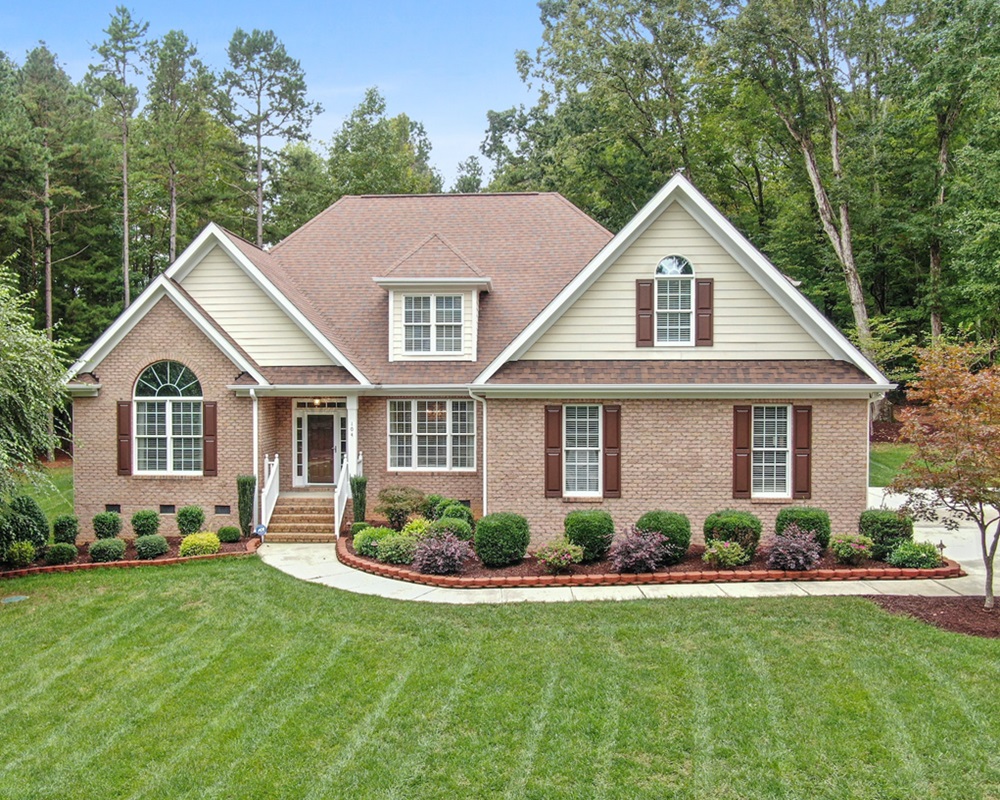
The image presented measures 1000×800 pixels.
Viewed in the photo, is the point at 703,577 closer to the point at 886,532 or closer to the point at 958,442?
the point at 886,532

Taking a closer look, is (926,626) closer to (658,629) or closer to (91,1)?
(658,629)

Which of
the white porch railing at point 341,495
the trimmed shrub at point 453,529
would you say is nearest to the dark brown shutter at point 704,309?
the trimmed shrub at point 453,529

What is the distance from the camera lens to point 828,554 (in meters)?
11.8

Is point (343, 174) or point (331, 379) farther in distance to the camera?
point (343, 174)

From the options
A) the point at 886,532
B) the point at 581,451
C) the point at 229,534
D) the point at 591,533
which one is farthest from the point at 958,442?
the point at 229,534

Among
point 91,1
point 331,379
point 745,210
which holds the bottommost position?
point 331,379

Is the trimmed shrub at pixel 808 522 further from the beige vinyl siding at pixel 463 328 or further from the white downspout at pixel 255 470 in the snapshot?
the white downspout at pixel 255 470

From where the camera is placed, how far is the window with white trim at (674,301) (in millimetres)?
13398

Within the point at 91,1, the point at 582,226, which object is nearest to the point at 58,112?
the point at 91,1

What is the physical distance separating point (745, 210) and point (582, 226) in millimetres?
21957

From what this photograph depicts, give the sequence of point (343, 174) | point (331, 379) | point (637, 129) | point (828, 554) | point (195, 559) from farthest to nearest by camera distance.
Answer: point (343, 174), point (637, 129), point (331, 379), point (195, 559), point (828, 554)

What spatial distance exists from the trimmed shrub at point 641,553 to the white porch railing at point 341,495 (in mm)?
6280

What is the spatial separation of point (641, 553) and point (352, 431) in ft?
25.1

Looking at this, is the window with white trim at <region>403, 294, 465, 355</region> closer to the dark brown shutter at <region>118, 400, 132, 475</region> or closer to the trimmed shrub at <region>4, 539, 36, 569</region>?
the dark brown shutter at <region>118, 400, 132, 475</region>
